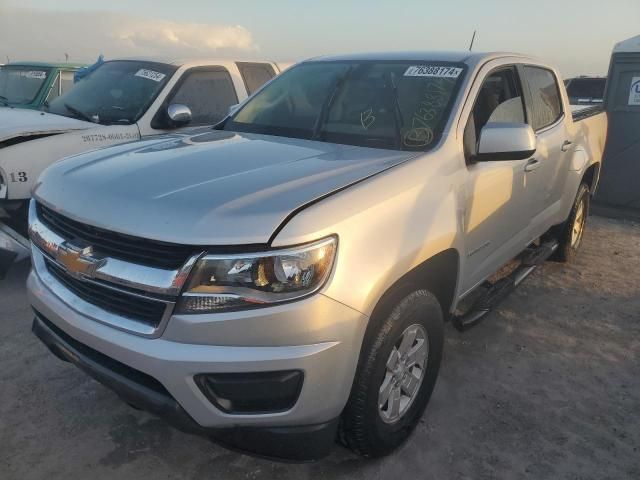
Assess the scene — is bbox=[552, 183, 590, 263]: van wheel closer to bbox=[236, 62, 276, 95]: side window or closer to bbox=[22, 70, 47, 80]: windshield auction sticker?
bbox=[236, 62, 276, 95]: side window

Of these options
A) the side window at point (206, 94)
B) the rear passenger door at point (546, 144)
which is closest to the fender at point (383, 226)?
the rear passenger door at point (546, 144)

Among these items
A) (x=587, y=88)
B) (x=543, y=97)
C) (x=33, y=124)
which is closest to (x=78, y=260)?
(x=33, y=124)

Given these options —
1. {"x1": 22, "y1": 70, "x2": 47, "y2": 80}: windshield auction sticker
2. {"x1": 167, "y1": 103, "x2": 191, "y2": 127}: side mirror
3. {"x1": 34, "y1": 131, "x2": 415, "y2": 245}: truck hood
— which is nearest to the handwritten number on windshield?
{"x1": 34, "y1": 131, "x2": 415, "y2": 245}: truck hood

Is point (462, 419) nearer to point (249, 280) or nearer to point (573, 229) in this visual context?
point (249, 280)

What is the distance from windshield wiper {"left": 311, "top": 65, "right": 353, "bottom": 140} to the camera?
10.4 feet

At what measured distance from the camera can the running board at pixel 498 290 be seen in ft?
10.8

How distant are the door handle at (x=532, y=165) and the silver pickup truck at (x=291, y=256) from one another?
0.29 m

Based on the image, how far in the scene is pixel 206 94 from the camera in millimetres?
5816

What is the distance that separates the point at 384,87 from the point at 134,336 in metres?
2.03

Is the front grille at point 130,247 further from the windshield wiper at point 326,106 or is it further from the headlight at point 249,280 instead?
the windshield wiper at point 326,106

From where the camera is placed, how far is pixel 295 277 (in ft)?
6.34

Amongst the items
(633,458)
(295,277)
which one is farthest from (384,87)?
(633,458)

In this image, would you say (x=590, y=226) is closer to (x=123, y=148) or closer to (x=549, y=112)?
(x=549, y=112)

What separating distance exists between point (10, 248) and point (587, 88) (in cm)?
1134
